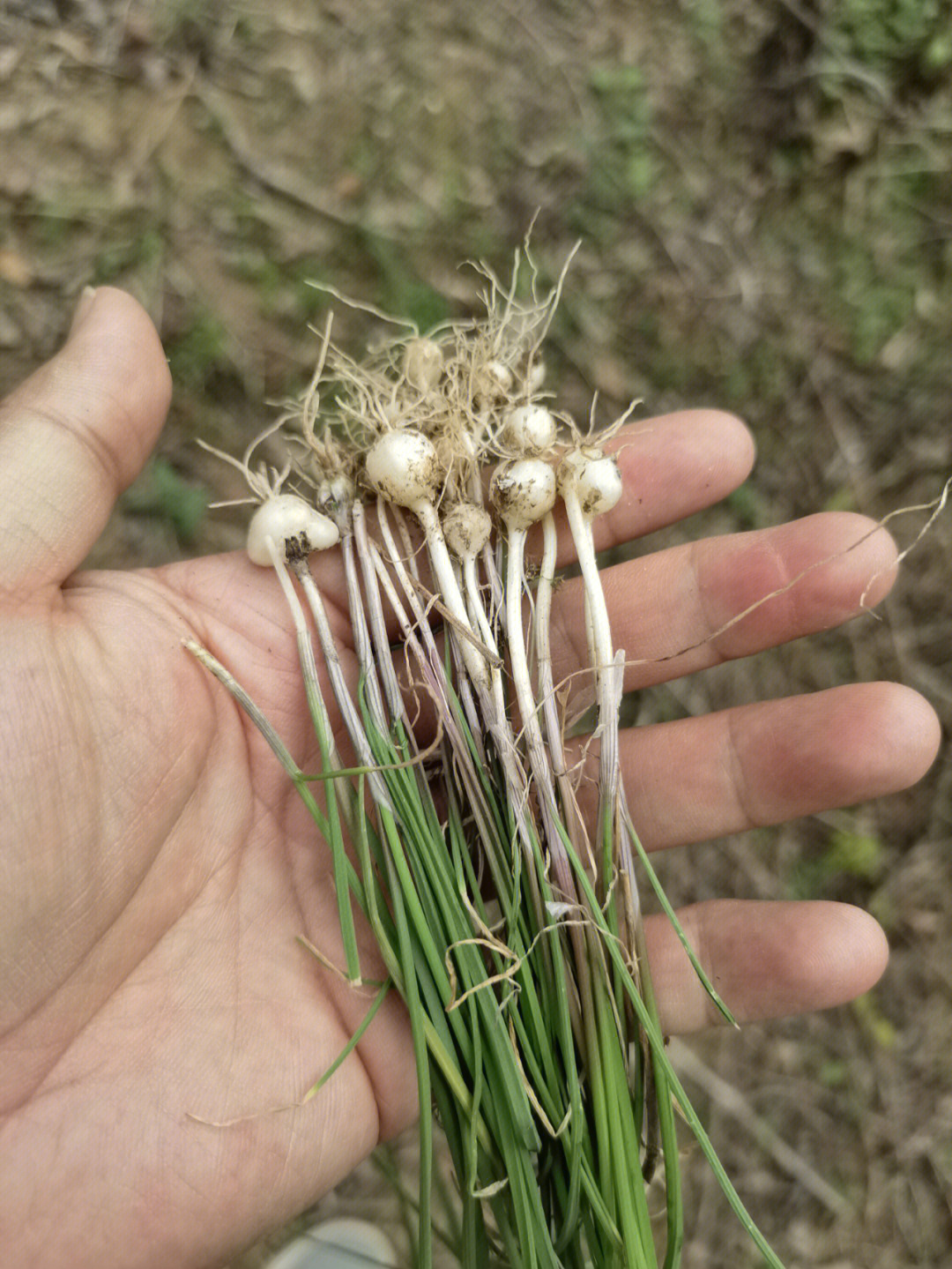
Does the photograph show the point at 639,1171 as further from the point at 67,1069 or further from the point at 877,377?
the point at 877,377

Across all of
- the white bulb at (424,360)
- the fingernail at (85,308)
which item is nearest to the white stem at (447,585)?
the white bulb at (424,360)

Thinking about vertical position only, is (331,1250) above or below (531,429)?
below

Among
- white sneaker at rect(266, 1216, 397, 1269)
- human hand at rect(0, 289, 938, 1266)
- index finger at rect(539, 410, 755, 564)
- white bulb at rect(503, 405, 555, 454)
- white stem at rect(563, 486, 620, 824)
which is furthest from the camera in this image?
white sneaker at rect(266, 1216, 397, 1269)

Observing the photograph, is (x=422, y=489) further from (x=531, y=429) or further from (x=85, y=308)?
(x=85, y=308)

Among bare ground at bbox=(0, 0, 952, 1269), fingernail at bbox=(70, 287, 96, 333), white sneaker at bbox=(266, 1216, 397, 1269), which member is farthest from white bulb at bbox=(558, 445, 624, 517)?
white sneaker at bbox=(266, 1216, 397, 1269)

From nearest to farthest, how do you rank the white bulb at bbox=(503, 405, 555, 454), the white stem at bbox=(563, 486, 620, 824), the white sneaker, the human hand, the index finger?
the human hand → the white stem at bbox=(563, 486, 620, 824) → the white bulb at bbox=(503, 405, 555, 454) → the index finger → the white sneaker

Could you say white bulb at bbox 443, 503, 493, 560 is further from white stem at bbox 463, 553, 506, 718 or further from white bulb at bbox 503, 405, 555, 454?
white bulb at bbox 503, 405, 555, 454

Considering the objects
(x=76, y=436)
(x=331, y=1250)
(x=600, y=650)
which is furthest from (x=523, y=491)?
(x=331, y=1250)
